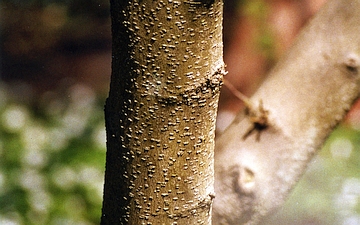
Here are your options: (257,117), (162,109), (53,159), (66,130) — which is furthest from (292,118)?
(66,130)

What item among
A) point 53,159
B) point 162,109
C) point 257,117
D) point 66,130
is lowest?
point 162,109

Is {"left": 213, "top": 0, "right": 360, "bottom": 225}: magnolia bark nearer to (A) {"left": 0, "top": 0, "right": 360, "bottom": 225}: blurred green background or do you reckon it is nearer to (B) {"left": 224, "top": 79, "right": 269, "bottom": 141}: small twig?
(B) {"left": 224, "top": 79, "right": 269, "bottom": 141}: small twig

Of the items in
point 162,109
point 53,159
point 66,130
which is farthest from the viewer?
point 66,130

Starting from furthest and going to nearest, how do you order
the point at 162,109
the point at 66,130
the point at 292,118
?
the point at 66,130 < the point at 292,118 < the point at 162,109

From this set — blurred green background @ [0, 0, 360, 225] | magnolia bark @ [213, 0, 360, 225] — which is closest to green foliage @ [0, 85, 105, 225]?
blurred green background @ [0, 0, 360, 225]

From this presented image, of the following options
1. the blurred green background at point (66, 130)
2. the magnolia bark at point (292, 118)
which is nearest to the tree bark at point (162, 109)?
the magnolia bark at point (292, 118)

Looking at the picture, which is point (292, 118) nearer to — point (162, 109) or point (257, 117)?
point (257, 117)
